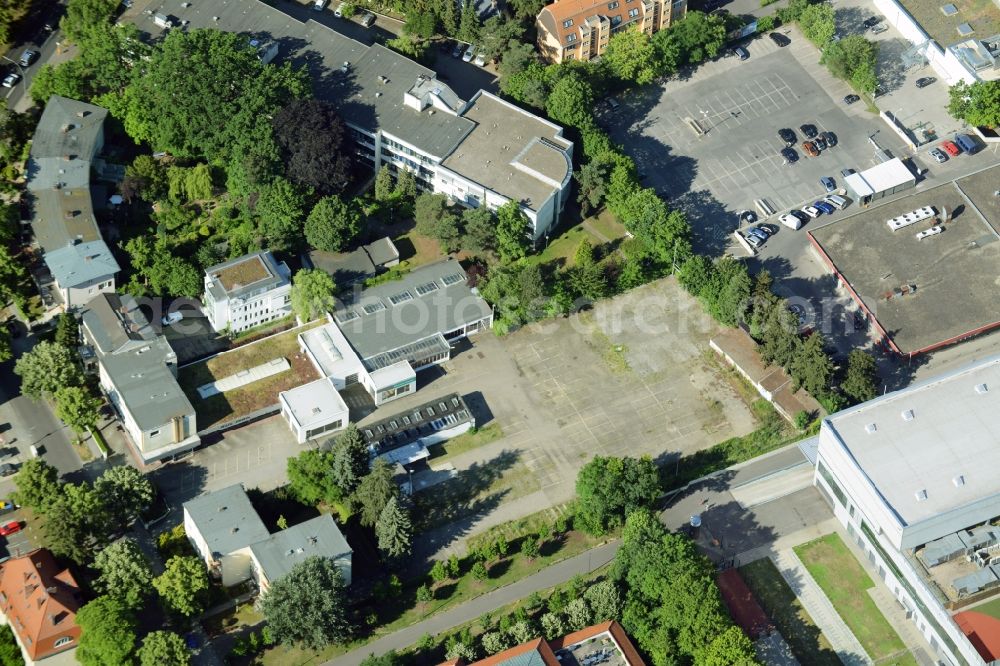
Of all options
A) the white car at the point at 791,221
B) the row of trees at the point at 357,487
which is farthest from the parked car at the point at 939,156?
the row of trees at the point at 357,487

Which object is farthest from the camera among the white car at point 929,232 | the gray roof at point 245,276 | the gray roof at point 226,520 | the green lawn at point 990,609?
the white car at point 929,232

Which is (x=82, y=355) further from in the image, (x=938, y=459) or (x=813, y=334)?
(x=938, y=459)

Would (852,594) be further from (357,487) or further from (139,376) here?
(139,376)

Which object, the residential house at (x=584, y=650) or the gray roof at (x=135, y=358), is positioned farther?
the gray roof at (x=135, y=358)

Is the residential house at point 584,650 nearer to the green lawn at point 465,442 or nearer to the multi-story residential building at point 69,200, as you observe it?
the green lawn at point 465,442

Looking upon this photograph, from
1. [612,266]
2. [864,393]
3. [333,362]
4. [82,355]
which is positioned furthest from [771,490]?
[82,355]

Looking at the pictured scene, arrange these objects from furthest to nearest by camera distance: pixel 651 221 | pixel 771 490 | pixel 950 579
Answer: pixel 651 221 → pixel 771 490 → pixel 950 579

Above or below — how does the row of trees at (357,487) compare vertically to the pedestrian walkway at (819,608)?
above
